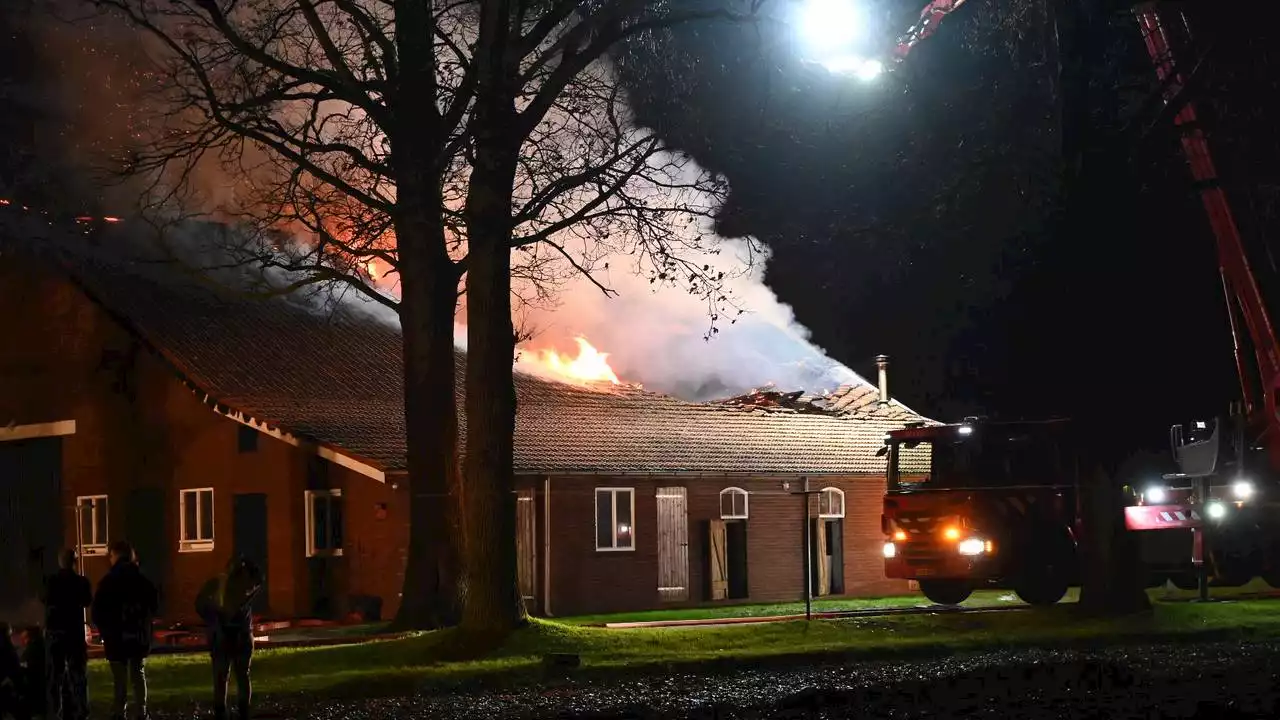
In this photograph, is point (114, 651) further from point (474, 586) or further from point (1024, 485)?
point (1024, 485)

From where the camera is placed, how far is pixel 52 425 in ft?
108

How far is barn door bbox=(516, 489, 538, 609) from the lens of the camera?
30141 mm

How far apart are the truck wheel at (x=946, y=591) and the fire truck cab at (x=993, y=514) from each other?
0.43 metres

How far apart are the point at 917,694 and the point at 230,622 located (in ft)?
20.2

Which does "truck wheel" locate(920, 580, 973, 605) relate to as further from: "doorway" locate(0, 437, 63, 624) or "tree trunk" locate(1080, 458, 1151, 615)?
"doorway" locate(0, 437, 63, 624)

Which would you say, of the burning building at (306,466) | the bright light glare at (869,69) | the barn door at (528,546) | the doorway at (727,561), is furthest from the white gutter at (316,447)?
the bright light glare at (869,69)

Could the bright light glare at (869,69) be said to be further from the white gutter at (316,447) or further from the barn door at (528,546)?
the barn door at (528,546)

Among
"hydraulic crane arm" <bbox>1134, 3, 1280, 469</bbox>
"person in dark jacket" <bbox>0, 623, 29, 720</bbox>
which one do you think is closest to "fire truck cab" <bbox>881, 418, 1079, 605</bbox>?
"hydraulic crane arm" <bbox>1134, 3, 1280, 469</bbox>

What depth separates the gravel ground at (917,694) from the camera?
13.9 meters

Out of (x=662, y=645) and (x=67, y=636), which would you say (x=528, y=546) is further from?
(x=67, y=636)

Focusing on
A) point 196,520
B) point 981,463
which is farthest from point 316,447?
point 981,463

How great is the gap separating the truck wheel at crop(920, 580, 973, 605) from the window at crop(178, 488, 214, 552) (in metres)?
13.0

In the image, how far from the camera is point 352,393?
3238 cm

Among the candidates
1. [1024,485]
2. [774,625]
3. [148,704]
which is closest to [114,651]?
[148,704]
